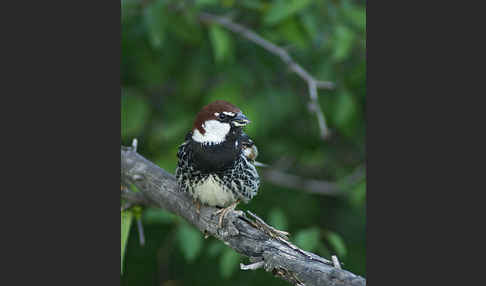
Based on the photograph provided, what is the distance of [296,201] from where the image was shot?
12.2 ft

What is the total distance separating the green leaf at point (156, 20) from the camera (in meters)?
2.88

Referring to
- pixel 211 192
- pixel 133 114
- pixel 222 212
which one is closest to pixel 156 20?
pixel 133 114

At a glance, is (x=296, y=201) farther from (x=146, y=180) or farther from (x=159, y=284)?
(x=146, y=180)

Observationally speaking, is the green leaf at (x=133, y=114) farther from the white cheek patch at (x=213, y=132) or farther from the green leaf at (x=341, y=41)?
the green leaf at (x=341, y=41)

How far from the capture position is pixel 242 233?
6.43ft

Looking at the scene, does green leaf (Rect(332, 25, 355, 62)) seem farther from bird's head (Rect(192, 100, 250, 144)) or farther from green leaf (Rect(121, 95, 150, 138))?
green leaf (Rect(121, 95, 150, 138))

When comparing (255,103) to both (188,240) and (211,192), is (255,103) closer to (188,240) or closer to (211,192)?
(188,240)

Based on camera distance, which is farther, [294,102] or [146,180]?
[294,102]

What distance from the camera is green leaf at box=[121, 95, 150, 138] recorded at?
3.12 m

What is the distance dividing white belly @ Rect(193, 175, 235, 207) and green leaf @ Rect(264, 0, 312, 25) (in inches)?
41.5

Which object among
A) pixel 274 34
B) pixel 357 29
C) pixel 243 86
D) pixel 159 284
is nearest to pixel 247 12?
pixel 274 34

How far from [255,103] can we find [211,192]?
43.7 inches

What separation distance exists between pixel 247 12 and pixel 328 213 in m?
1.53

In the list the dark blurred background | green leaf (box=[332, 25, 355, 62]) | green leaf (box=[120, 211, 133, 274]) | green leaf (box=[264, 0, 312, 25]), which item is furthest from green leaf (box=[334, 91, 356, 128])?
green leaf (box=[120, 211, 133, 274])
